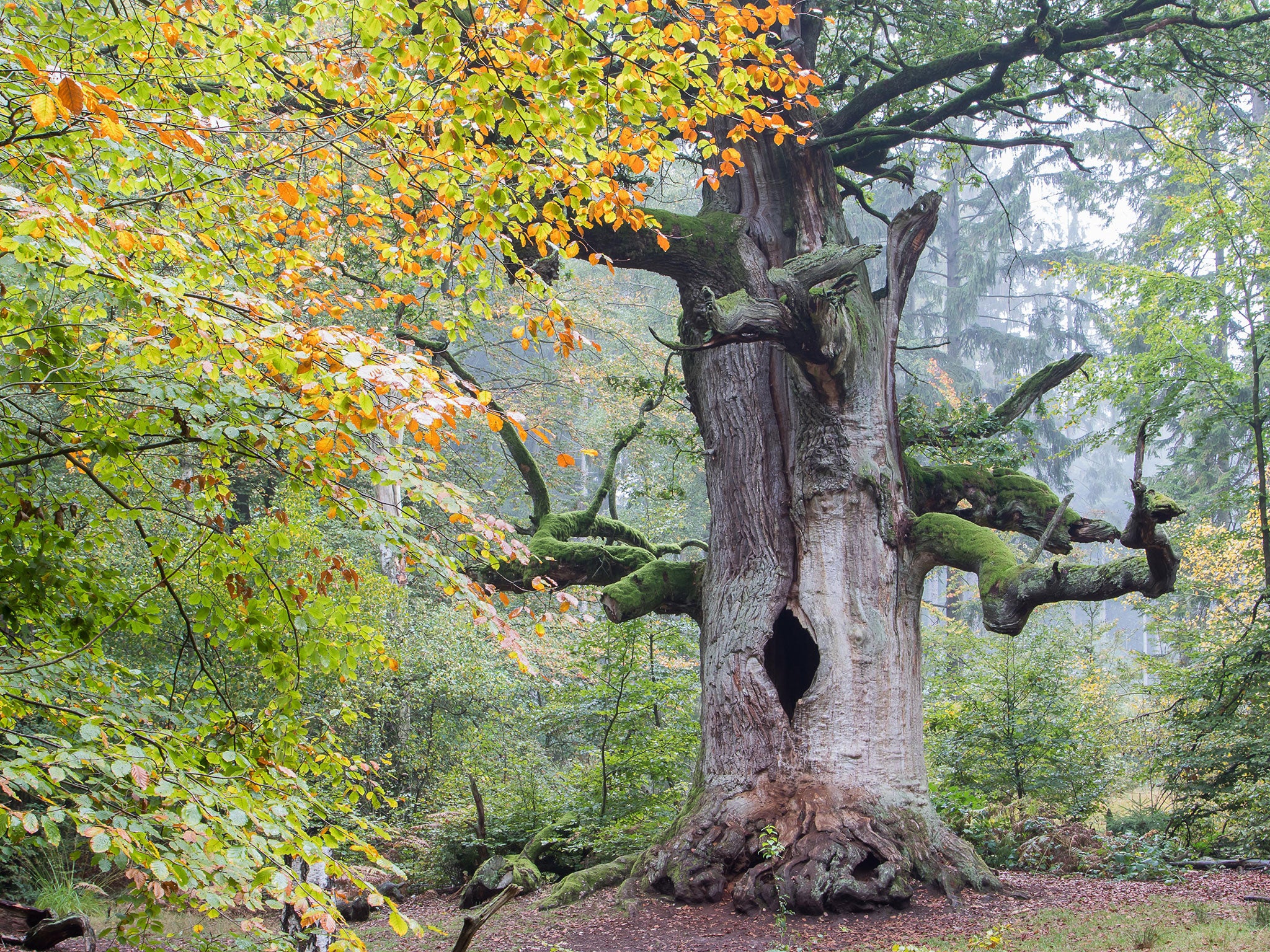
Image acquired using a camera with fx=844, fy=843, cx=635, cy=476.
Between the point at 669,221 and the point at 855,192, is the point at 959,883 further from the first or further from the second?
the point at 855,192

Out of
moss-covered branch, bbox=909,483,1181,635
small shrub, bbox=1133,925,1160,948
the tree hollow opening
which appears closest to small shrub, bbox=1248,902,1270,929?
small shrub, bbox=1133,925,1160,948

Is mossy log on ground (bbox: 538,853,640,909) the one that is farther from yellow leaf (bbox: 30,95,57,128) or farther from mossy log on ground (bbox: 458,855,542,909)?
yellow leaf (bbox: 30,95,57,128)

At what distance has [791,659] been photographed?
7707 millimetres

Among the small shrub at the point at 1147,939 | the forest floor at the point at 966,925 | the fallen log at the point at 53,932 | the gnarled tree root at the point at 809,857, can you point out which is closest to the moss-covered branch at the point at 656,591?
the gnarled tree root at the point at 809,857

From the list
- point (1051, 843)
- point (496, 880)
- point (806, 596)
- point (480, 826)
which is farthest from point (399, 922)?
point (480, 826)

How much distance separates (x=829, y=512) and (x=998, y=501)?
1671 mm

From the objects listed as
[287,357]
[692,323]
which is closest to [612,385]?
[692,323]

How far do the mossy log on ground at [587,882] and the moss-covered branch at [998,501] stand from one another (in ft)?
14.0

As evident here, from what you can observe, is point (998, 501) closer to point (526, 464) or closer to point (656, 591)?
point (656, 591)

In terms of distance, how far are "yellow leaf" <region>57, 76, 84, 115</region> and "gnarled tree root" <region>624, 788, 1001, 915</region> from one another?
5891 millimetres

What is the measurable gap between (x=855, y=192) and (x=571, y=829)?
7.96 metres

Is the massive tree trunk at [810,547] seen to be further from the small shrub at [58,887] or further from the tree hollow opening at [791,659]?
the small shrub at [58,887]

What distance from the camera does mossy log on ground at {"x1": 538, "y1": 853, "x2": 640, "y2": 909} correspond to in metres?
7.47

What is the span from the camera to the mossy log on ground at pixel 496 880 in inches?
Answer: 344
